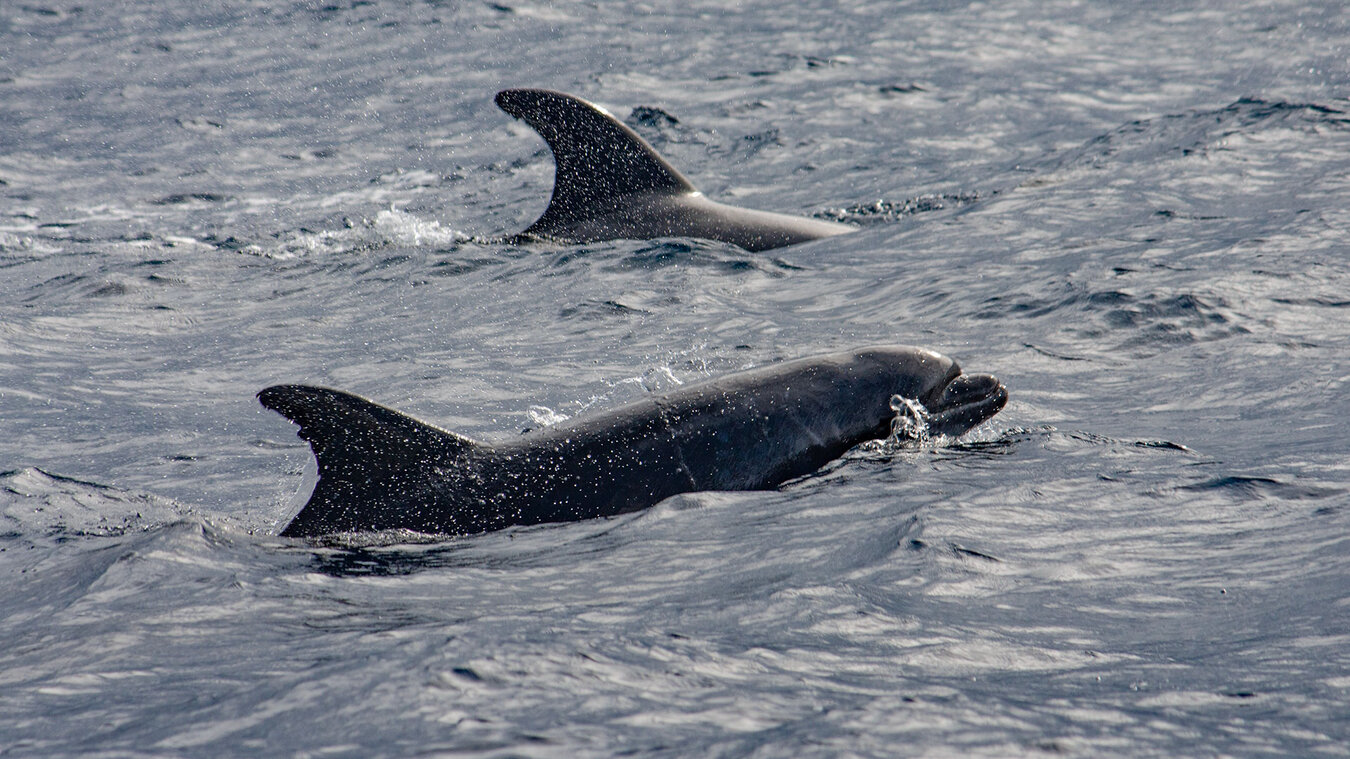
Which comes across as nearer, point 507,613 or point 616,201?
point 507,613

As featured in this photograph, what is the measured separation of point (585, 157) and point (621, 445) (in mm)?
7311

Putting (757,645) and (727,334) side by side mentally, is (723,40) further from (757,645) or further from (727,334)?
(757,645)

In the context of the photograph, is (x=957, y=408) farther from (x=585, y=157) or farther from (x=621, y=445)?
(x=585, y=157)

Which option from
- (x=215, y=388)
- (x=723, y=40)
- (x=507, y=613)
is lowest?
(x=215, y=388)

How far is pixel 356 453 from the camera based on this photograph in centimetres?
610

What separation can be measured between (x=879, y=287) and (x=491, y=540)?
6.81 metres

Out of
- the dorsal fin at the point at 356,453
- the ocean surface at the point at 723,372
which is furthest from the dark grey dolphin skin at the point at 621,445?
the ocean surface at the point at 723,372

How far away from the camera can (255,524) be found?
22.4 feet

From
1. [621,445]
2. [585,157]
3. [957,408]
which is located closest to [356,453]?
[621,445]

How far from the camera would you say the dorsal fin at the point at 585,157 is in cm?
1302

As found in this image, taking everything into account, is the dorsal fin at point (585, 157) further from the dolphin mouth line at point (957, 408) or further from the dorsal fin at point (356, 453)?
the dorsal fin at point (356, 453)

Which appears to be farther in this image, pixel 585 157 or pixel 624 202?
pixel 624 202

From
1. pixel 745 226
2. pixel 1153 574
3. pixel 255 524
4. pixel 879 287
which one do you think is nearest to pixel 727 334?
pixel 879 287

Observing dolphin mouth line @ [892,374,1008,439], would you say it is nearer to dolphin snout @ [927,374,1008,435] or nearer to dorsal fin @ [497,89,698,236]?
dolphin snout @ [927,374,1008,435]
